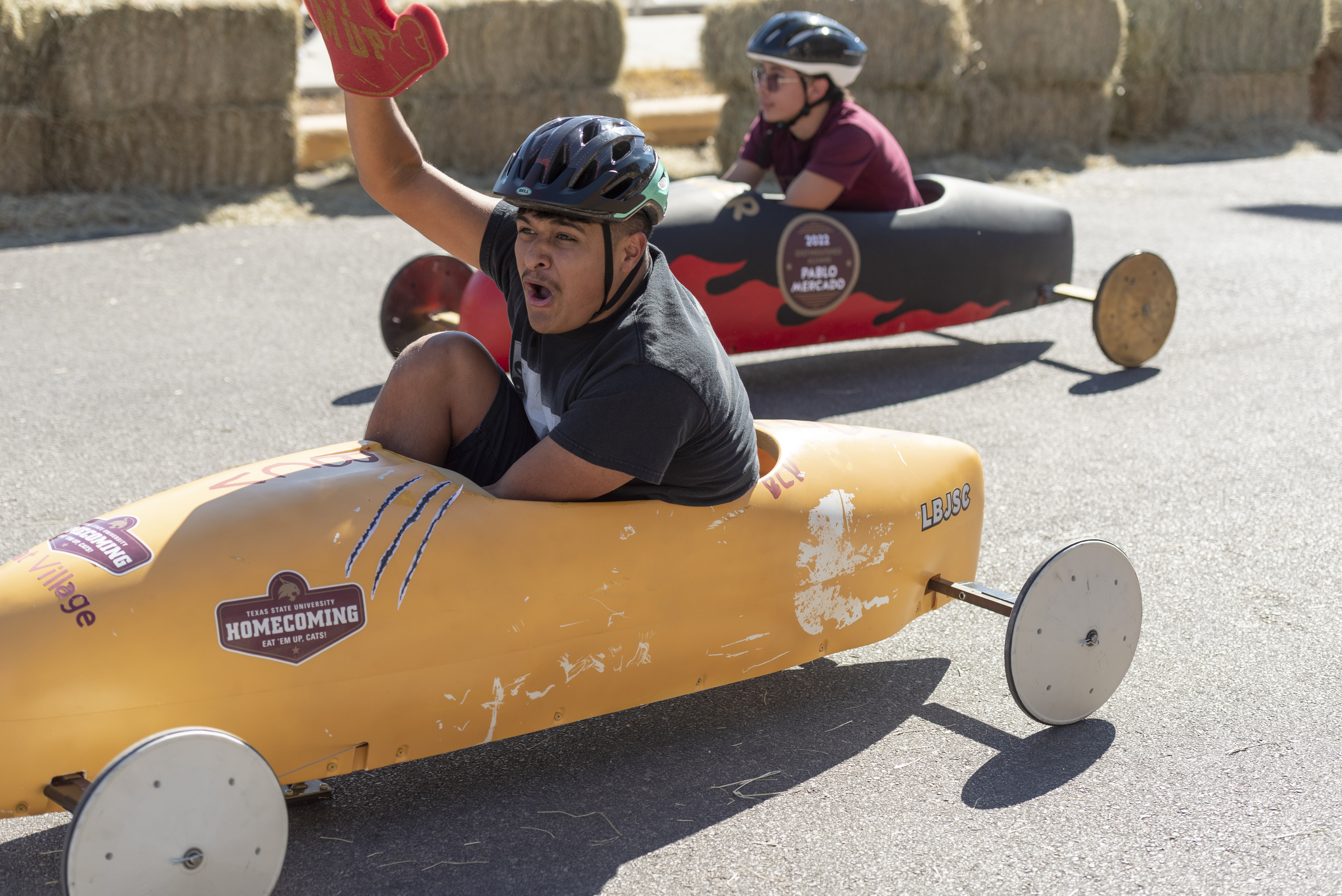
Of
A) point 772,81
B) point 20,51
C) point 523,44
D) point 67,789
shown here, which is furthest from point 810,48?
point 20,51

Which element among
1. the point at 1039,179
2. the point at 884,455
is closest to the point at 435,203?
the point at 884,455

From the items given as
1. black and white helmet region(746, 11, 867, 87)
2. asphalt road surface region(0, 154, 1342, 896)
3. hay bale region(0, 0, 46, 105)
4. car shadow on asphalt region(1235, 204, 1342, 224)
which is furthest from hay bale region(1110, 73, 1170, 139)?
hay bale region(0, 0, 46, 105)

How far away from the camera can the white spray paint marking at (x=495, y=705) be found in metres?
2.67

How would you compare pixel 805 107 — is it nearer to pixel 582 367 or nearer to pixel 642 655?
pixel 582 367

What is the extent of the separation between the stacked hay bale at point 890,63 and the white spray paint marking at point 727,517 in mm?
9347

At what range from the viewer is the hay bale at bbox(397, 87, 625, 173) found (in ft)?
38.0

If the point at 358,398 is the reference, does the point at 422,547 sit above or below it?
above

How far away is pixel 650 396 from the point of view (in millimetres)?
2635

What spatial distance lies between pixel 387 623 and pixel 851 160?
4015 millimetres

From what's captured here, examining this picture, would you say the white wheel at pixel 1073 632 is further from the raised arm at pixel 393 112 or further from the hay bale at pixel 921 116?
the hay bale at pixel 921 116

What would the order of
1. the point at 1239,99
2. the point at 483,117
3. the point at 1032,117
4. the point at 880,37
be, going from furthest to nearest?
the point at 1239,99 < the point at 1032,117 < the point at 880,37 < the point at 483,117

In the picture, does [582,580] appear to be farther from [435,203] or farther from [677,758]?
[435,203]

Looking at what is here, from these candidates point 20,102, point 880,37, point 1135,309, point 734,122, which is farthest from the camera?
point 880,37

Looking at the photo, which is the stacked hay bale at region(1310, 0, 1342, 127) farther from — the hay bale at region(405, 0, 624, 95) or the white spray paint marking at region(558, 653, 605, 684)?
the white spray paint marking at region(558, 653, 605, 684)
